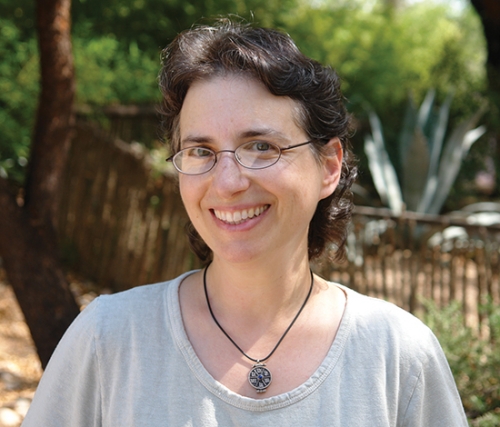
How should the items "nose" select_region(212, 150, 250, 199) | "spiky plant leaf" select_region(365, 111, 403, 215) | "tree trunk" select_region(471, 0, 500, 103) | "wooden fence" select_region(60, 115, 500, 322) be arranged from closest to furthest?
"nose" select_region(212, 150, 250, 199) < "wooden fence" select_region(60, 115, 500, 322) < "spiky plant leaf" select_region(365, 111, 403, 215) < "tree trunk" select_region(471, 0, 500, 103)

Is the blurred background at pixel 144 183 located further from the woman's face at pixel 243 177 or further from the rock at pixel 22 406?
the woman's face at pixel 243 177

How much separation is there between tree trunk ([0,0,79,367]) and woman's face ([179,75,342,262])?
1.20 m

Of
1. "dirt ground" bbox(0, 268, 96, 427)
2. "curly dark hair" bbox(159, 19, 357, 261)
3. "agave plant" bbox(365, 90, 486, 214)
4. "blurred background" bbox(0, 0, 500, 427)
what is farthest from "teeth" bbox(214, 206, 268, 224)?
"agave plant" bbox(365, 90, 486, 214)

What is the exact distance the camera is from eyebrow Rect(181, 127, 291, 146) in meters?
1.51

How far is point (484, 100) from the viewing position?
9602 millimetres

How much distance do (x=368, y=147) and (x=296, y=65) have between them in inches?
246

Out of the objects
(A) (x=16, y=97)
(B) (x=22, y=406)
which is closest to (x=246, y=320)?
(B) (x=22, y=406)

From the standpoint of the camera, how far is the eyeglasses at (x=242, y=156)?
1.51 meters

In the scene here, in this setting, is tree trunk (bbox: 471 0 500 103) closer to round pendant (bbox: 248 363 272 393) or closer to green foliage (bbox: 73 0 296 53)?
green foliage (bbox: 73 0 296 53)

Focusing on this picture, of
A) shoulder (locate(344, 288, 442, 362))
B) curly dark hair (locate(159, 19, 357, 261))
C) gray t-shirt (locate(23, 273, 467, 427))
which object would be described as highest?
curly dark hair (locate(159, 19, 357, 261))

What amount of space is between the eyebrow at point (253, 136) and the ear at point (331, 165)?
19cm

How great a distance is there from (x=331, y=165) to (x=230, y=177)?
0.36 meters

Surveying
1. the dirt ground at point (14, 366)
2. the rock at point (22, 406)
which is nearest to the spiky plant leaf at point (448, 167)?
the dirt ground at point (14, 366)

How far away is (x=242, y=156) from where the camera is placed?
1512 mm
